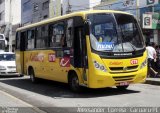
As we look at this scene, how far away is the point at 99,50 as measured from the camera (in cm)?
1255

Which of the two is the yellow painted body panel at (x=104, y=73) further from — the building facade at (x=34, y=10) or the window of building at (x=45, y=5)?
the window of building at (x=45, y=5)

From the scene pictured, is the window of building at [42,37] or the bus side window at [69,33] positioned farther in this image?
the window of building at [42,37]

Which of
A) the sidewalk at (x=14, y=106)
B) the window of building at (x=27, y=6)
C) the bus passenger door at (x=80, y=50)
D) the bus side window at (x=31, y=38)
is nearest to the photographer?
the sidewalk at (x=14, y=106)

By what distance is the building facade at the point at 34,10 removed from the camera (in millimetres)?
50959

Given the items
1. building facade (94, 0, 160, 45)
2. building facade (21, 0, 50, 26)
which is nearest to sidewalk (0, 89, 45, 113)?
building facade (94, 0, 160, 45)

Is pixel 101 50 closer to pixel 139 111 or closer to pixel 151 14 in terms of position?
pixel 139 111

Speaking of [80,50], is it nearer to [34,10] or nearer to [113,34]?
[113,34]

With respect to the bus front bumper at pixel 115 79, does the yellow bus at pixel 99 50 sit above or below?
above

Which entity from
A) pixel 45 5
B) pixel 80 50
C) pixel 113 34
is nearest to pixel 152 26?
pixel 113 34

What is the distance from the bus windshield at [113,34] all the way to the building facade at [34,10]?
37.0m

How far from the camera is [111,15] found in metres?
13.2

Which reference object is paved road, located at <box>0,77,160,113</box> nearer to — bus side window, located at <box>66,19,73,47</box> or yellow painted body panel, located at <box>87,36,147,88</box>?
yellow painted body panel, located at <box>87,36,147,88</box>

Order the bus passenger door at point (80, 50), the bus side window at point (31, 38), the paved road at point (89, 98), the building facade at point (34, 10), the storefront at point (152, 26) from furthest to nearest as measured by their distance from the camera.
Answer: the building facade at point (34, 10)
the storefront at point (152, 26)
the bus side window at point (31, 38)
the bus passenger door at point (80, 50)
the paved road at point (89, 98)

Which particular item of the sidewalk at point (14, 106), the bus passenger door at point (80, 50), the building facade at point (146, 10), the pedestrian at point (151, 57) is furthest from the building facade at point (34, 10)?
the sidewalk at point (14, 106)
